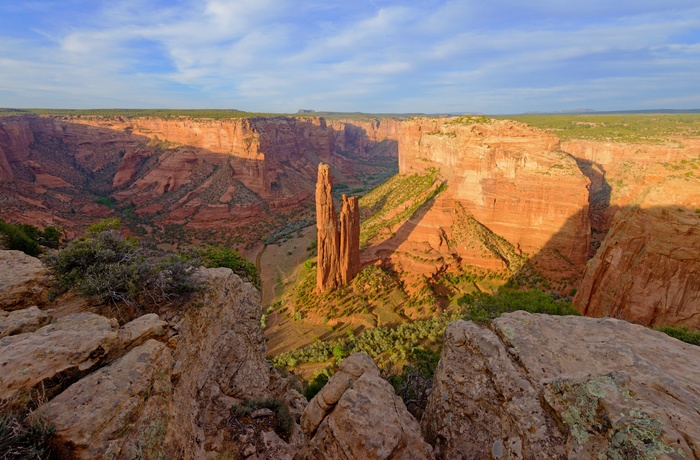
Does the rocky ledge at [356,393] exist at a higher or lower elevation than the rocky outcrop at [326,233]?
higher

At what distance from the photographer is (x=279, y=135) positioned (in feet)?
316

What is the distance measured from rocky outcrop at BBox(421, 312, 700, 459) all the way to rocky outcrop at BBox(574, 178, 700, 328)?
13.8 metres

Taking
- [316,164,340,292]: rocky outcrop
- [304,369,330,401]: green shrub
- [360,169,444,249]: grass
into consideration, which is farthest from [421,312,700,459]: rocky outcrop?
[360,169,444,249]: grass

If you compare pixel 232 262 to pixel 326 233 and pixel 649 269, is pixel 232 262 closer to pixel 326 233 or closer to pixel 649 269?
pixel 326 233

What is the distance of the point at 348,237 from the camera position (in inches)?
1340

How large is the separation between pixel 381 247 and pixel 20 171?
73.7 metres

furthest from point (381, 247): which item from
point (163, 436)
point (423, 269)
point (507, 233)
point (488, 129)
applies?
point (163, 436)

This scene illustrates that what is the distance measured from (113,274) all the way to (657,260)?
2538 centimetres

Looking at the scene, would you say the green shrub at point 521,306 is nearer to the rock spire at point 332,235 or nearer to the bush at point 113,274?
the bush at point 113,274

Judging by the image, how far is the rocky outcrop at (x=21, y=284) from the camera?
711cm

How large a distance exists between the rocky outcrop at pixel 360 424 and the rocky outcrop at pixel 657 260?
1853cm

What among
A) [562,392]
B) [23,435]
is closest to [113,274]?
[23,435]

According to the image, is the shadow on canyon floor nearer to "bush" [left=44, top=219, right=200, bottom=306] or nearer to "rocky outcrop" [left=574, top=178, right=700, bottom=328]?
"rocky outcrop" [left=574, top=178, right=700, bottom=328]

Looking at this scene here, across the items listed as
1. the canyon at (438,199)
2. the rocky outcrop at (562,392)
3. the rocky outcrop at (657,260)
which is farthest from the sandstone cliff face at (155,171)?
the rocky outcrop at (562,392)
